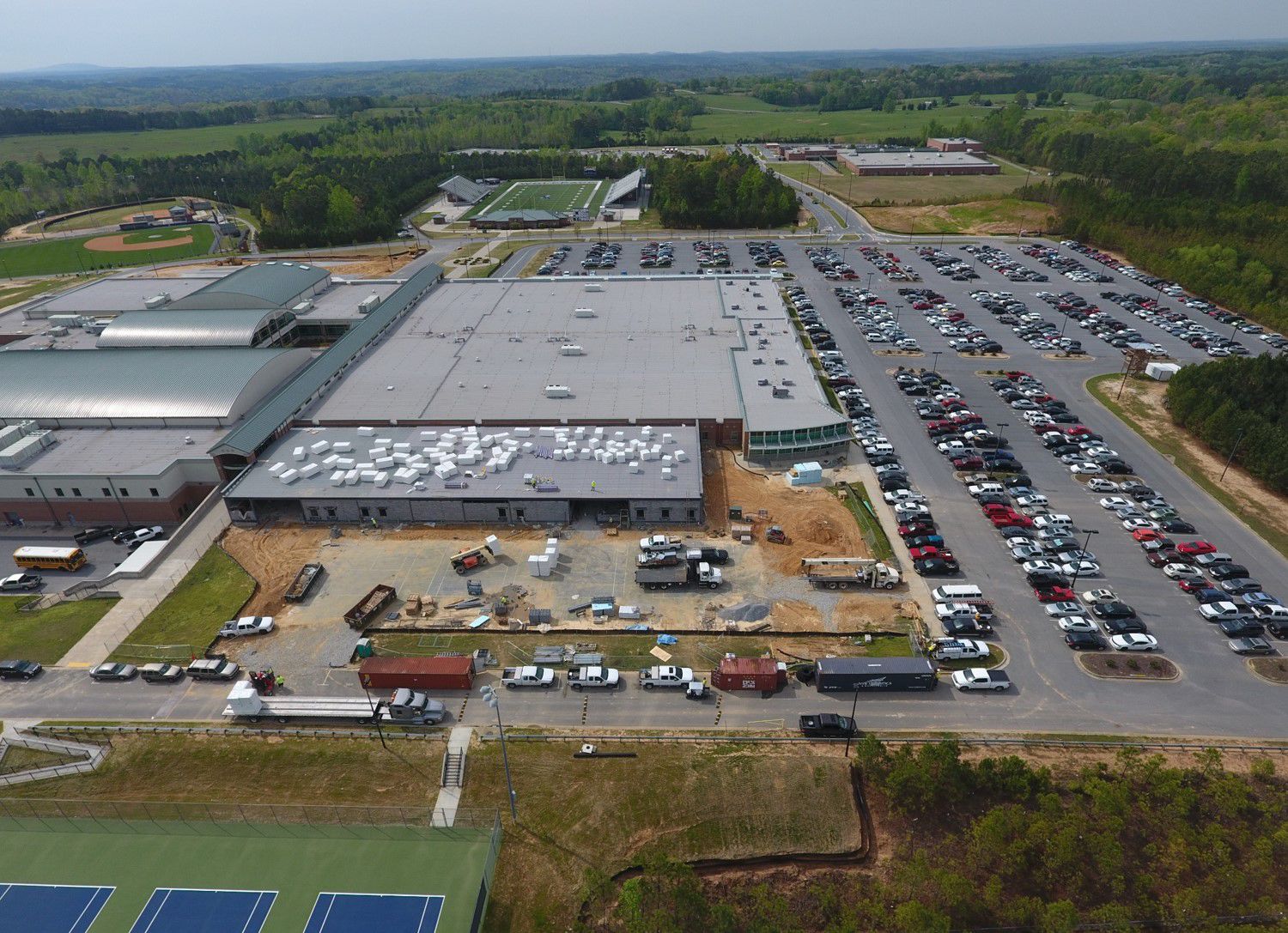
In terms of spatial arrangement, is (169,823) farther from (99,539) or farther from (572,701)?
(99,539)

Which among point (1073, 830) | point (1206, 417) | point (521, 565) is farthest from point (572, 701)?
point (1206, 417)

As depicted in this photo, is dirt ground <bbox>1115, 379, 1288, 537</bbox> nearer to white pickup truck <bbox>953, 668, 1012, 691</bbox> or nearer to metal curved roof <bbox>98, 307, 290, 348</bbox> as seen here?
white pickup truck <bbox>953, 668, 1012, 691</bbox>

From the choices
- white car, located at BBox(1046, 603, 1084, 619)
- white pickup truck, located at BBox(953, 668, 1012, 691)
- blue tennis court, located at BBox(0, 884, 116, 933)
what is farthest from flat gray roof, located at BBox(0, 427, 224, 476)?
white car, located at BBox(1046, 603, 1084, 619)

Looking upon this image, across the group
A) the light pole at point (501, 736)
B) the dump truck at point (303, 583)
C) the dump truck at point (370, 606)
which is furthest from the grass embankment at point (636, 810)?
the dump truck at point (303, 583)

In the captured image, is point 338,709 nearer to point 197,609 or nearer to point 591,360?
point 197,609

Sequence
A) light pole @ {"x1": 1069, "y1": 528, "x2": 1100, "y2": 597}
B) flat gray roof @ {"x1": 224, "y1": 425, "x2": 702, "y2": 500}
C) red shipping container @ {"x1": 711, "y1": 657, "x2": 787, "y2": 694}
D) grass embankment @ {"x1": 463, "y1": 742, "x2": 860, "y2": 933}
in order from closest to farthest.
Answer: grass embankment @ {"x1": 463, "y1": 742, "x2": 860, "y2": 933} → red shipping container @ {"x1": 711, "y1": 657, "x2": 787, "y2": 694} → light pole @ {"x1": 1069, "y1": 528, "x2": 1100, "y2": 597} → flat gray roof @ {"x1": 224, "y1": 425, "x2": 702, "y2": 500}
